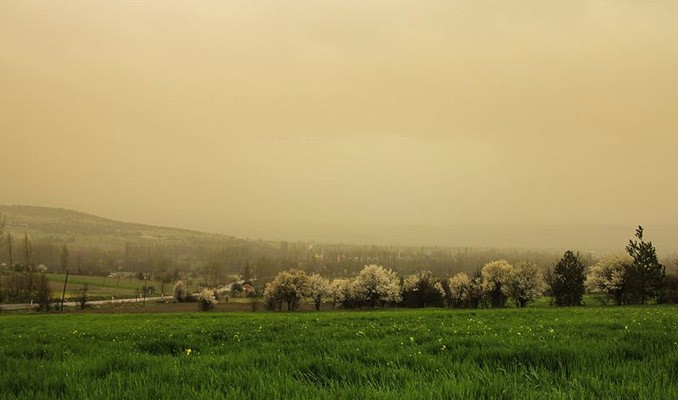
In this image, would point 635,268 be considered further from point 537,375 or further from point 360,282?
Result: point 537,375

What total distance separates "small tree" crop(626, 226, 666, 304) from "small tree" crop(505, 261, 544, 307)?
16.5 m

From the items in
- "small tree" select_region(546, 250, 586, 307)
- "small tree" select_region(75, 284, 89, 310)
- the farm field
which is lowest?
the farm field

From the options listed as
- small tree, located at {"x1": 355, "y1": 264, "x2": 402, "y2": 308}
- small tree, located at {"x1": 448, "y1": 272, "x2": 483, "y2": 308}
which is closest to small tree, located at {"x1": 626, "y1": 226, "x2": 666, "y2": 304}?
small tree, located at {"x1": 448, "y1": 272, "x2": 483, "y2": 308}

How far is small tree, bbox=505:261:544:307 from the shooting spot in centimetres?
9162

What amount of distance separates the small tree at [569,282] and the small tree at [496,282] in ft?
35.2

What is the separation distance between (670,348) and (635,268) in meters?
87.7

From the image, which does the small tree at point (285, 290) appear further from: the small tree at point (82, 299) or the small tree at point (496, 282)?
the small tree at point (496, 282)

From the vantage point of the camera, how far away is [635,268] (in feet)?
260

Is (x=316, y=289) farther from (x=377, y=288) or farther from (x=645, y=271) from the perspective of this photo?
(x=645, y=271)

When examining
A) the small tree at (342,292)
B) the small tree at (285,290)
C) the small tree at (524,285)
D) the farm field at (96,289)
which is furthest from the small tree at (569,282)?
the farm field at (96,289)

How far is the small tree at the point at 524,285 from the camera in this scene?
301 feet

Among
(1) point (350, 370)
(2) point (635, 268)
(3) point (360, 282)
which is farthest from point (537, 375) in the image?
(3) point (360, 282)

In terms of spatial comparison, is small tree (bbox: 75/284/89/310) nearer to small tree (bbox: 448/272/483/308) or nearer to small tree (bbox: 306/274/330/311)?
small tree (bbox: 306/274/330/311)

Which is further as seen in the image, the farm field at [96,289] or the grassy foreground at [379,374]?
the farm field at [96,289]
